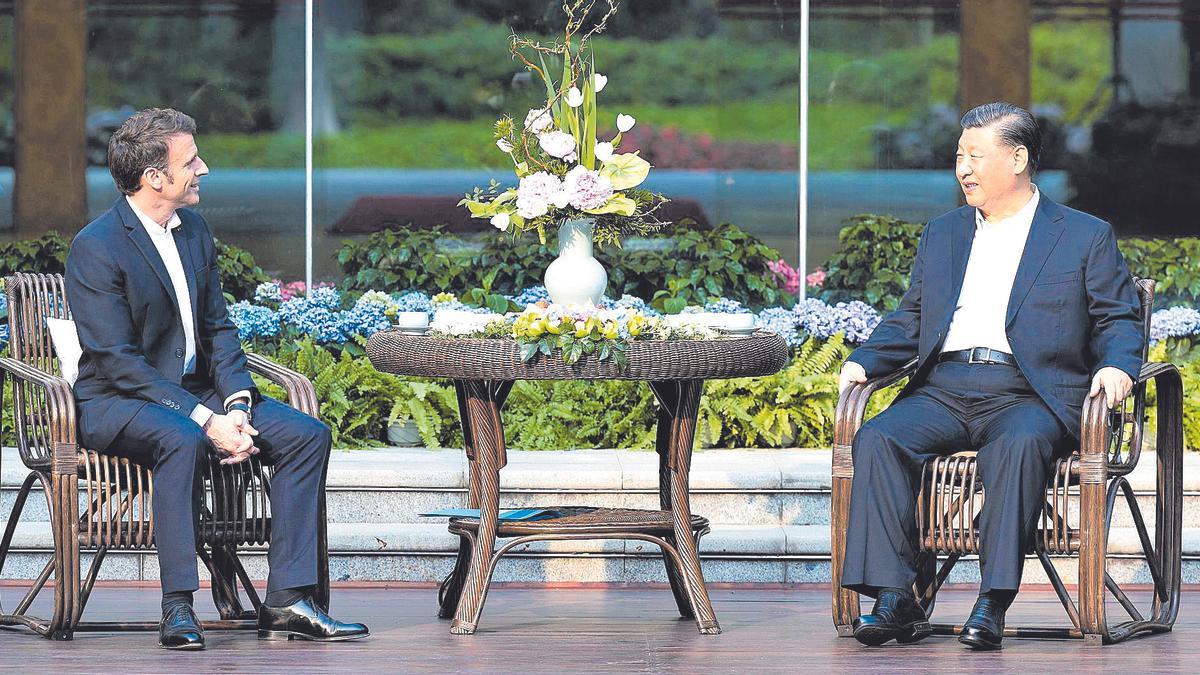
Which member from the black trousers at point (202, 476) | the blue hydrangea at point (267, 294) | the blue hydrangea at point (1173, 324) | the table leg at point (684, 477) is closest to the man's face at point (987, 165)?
the table leg at point (684, 477)

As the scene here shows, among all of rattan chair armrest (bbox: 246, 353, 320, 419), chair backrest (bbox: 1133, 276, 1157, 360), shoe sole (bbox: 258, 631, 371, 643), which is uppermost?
chair backrest (bbox: 1133, 276, 1157, 360)

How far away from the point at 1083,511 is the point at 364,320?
12.7 ft

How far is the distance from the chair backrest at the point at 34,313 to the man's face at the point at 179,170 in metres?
0.49

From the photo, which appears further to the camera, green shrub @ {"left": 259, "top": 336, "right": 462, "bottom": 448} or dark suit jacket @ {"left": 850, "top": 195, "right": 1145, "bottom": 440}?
green shrub @ {"left": 259, "top": 336, "right": 462, "bottom": 448}

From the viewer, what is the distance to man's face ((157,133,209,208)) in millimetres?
4770

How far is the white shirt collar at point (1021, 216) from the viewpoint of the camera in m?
4.94

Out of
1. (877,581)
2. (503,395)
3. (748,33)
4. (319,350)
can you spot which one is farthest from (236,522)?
(748,33)

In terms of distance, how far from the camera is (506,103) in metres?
8.65

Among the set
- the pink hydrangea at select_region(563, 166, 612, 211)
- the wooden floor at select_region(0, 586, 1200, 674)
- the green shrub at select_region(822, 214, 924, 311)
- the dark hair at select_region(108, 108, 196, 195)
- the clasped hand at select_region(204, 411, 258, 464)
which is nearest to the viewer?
the wooden floor at select_region(0, 586, 1200, 674)

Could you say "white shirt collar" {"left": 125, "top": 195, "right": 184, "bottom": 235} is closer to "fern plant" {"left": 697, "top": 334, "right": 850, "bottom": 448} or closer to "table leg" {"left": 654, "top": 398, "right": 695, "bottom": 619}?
"table leg" {"left": 654, "top": 398, "right": 695, "bottom": 619}

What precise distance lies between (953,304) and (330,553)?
219 centimetres

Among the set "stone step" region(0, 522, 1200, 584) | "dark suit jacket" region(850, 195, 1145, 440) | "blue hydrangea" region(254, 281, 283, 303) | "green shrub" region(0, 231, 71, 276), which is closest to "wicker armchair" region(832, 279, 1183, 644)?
"dark suit jacket" region(850, 195, 1145, 440)

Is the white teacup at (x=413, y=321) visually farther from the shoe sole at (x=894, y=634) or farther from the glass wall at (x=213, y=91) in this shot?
the glass wall at (x=213, y=91)

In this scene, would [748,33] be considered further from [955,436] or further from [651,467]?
[955,436]
